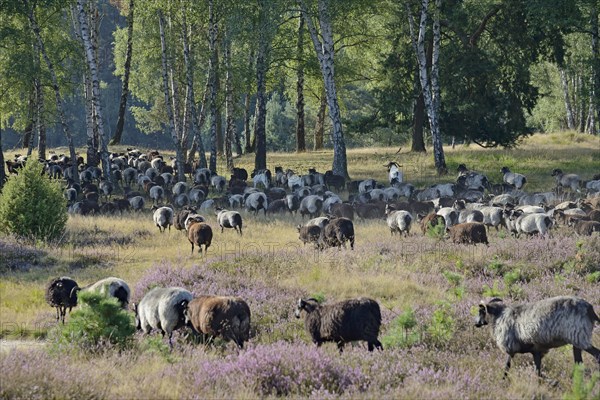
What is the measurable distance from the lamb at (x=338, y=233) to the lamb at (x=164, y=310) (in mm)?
8145

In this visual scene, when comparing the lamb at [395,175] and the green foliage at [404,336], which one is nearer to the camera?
the green foliage at [404,336]

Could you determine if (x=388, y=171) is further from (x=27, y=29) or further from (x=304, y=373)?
(x=304, y=373)

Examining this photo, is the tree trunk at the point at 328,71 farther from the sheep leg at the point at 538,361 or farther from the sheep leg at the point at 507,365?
the sheep leg at the point at 538,361

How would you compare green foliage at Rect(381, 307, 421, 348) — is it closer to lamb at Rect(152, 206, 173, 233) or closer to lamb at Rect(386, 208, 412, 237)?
lamb at Rect(386, 208, 412, 237)

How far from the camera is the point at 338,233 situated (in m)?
20.2

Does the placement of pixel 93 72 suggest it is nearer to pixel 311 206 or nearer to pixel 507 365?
pixel 311 206

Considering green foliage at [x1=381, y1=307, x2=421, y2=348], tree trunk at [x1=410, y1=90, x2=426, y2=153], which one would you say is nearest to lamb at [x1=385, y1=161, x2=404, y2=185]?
tree trunk at [x1=410, y1=90, x2=426, y2=153]

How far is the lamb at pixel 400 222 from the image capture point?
74.2 feet

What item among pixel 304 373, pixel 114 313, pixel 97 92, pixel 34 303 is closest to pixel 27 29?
pixel 97 92

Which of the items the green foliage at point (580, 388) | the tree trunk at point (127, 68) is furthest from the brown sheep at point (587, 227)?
the tree trunk at point (127, 68)

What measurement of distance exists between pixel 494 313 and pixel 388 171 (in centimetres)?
2889

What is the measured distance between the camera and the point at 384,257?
60.0 ft

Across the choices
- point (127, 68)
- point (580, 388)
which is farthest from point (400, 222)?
point (127, 68)

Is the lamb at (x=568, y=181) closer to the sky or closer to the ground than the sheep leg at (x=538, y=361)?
closer to the sky
